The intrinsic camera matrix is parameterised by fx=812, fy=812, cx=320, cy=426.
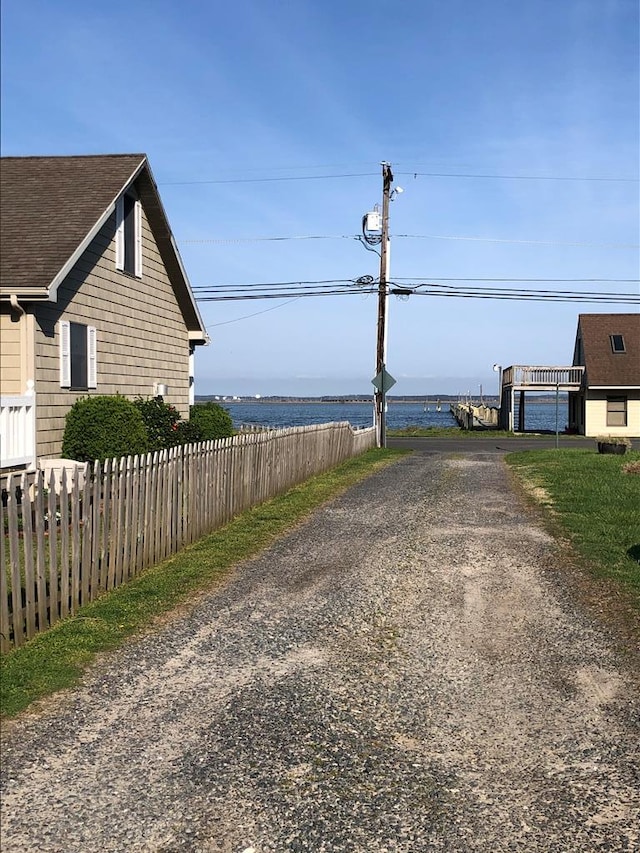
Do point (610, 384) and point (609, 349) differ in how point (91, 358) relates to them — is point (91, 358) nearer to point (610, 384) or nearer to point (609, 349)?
point (610, 384)

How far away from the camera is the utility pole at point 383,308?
104 feet

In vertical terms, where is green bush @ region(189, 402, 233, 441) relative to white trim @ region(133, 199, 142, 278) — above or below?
below

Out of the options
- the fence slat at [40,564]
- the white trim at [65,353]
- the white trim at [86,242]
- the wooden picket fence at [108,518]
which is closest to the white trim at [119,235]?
the white trim at [86,242]

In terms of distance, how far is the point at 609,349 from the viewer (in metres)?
47.3

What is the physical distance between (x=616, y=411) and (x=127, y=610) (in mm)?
43403

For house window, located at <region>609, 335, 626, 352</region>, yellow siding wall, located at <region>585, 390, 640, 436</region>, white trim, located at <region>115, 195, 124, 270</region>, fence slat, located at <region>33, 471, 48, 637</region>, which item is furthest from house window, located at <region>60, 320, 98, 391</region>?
house window, located at <region>609, 335, 626, 352</region>

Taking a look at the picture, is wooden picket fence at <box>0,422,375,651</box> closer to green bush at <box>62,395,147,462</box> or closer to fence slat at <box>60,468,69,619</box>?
fence slat at <box>60,468,69,619</box>

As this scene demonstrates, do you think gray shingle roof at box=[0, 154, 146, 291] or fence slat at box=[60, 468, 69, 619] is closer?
fence slat at box=[60, 468, 69, 619]

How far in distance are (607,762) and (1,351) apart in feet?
38.9

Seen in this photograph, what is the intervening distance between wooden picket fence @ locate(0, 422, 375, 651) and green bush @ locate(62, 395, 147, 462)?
7.48 ft

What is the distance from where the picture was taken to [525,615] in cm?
720

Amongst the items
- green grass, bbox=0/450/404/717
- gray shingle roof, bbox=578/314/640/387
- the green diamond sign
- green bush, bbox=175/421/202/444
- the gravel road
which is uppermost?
gray shingle roof, bbox=578/314/640/387

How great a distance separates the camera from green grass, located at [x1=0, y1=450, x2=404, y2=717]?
5359 mm

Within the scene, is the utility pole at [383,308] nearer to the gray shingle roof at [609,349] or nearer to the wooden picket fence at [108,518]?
the wooden picket fence at [108,518]
